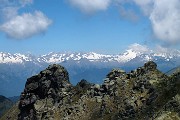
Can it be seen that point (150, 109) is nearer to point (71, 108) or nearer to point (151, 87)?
point (151, 87)

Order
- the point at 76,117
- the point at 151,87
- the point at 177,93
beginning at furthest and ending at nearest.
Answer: the point at 76,117
the point at 151,87
the point at 177,93

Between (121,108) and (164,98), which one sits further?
(121,108)

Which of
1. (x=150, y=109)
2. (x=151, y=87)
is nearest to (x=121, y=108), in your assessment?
(x=151, y=87)

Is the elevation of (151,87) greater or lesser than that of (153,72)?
lesser

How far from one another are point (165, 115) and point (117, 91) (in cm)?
6675

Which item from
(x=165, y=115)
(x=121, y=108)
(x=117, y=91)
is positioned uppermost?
(x=117, y=91)

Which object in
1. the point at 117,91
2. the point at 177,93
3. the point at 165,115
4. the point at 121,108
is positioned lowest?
the point at 165,115

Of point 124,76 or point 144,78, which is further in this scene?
point 124,76

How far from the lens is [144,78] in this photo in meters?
154

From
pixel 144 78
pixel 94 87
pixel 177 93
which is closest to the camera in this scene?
pixel 177 93

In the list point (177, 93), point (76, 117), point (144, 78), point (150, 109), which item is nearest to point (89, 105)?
point (76, 117)

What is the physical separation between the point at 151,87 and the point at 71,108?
159 ft

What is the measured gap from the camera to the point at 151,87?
141625 mm

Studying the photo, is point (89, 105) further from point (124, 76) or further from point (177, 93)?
point (177, 93)
